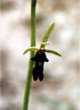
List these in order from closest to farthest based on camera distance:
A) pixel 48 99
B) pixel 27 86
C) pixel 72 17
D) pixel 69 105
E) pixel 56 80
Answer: pixel 27 86
pixel 69 105
pixel 48 99
pixel 56 80
pixel 72 17

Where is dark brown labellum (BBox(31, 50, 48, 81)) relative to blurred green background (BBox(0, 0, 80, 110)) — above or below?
above

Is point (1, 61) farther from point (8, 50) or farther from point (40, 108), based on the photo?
point (40, 108)

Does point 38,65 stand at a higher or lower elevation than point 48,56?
higher

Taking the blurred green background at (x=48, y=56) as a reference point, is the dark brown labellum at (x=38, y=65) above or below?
above

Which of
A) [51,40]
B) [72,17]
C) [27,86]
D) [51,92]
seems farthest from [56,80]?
[27,86]

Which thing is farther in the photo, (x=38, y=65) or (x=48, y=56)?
(x=48, y=56)

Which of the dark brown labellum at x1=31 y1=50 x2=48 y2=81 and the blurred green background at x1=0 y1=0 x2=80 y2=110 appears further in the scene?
the blurred green background at x1=0 y1=0 x2=80 y2=110

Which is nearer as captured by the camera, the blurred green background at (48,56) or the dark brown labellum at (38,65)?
the dark brown labellum at (38,65)

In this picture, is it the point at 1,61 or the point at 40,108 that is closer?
the point at 40,108
